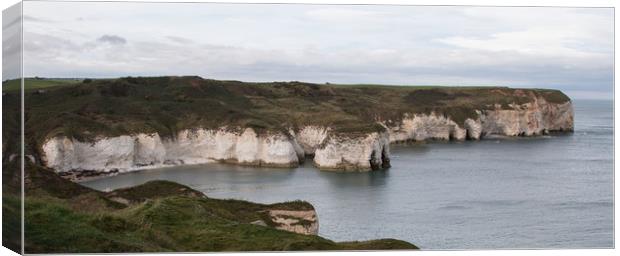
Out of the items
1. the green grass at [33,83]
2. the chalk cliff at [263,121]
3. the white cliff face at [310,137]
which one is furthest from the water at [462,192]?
the green grass at [33,83]

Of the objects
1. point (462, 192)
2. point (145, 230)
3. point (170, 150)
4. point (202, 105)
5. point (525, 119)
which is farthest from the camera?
Answer: point (525, 119)

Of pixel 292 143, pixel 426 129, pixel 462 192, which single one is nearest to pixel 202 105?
pixel 292 143

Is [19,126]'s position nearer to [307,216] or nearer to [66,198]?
[66,198]

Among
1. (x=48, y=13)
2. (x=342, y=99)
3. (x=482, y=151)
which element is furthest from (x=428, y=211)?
(x=482, y=151)

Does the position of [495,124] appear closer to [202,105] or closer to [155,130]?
[202,105]

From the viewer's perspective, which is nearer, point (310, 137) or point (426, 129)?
point (310, 137)

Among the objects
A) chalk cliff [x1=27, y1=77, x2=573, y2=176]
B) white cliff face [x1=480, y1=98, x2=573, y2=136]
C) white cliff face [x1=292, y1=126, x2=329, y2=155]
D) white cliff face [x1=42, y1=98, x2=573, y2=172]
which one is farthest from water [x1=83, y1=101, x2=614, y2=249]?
white cliff face [x1=480, y1=98, x2=573, y2=136]

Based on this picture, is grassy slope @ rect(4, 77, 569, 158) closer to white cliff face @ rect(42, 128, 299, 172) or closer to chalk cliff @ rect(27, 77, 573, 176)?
chalk cliff @ rect(27, 77, 573, 176)
